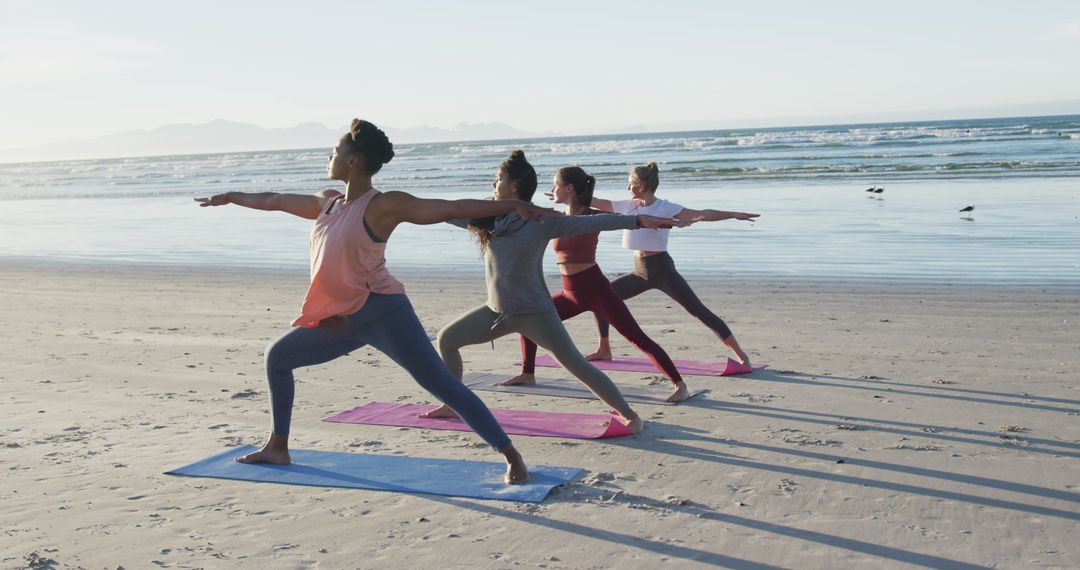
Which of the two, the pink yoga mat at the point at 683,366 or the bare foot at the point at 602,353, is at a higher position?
the bare foot at the point at 602,353

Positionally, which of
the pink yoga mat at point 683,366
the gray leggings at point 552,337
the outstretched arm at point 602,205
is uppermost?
the outstretched arm at point 602,205

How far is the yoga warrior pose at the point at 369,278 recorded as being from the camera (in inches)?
189

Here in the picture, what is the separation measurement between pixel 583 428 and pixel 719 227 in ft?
42.2

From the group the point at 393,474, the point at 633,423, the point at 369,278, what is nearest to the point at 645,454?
the point at 633,423

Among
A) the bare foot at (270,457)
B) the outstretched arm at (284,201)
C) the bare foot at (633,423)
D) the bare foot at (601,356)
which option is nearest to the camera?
the outstretched arm at (284,201)

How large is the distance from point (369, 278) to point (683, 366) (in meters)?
3.79

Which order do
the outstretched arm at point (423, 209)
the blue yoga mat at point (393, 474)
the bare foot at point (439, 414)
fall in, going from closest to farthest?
the outstretched arm at point (423, 209) → the blue yoga mat at point (393, 474) → the bare foot at point (439, 414)

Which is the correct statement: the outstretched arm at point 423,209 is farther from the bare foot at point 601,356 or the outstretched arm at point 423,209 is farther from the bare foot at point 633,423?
the bare foot at point 601,356

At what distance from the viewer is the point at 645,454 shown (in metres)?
5.77

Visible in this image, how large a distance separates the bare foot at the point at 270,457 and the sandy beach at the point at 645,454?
0.30 meters

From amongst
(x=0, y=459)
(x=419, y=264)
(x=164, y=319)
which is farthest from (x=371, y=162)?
(x=419, y=264)

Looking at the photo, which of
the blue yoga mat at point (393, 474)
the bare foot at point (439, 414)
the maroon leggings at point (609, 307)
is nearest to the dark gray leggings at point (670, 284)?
the maroon leggings at point (609, 307)

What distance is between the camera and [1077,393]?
6.88 metres

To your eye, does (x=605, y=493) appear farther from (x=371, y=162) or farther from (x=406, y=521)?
(x=371, y=162)
